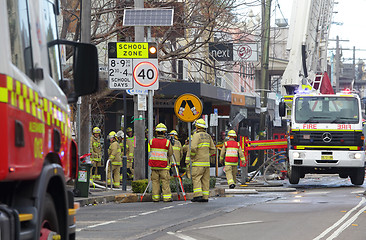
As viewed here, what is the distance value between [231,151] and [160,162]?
22.8 ft

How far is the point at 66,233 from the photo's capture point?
6203 millimetres

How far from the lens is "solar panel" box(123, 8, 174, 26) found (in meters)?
17.9

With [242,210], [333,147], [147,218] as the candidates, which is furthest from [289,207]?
[333,147]

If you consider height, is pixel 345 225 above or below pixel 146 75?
below

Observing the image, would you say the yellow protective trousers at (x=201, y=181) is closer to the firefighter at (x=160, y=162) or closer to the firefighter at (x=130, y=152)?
the firefighter at (x=160, y=162)

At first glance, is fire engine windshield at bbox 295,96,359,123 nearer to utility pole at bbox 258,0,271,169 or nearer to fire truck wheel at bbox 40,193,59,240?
utility pole at bbox 258,0,271,169

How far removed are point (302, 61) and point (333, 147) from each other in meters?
4.24

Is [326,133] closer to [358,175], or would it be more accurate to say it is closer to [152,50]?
[358,175]

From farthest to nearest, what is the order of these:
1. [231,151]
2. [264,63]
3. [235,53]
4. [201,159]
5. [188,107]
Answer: [235,53] < [264,63] < [231,151] < [188,107] < [201,159]

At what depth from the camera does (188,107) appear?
20.3 meters

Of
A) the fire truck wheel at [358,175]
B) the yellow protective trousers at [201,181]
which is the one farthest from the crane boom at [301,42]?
the yellow protective trousers at [201,181]

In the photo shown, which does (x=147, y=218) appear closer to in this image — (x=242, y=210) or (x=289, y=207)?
(x=242, y=210)

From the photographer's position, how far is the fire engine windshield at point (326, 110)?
77.2 feet

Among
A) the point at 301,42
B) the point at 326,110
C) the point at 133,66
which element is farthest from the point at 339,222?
the point at 301,42
